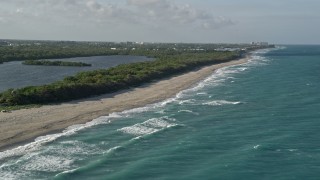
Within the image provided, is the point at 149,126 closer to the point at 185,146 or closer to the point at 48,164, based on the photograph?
the point at 185,146

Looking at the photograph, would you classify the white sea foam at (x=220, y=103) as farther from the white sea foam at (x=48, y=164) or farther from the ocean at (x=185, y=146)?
the white sea foam at (x=48, y=164)

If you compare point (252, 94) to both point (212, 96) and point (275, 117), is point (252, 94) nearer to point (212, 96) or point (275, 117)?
point (212, 96)

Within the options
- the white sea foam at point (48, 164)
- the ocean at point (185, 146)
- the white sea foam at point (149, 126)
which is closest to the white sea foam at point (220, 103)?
the ocean at point (185, 146)

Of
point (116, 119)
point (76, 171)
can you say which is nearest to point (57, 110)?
point (116, 119)

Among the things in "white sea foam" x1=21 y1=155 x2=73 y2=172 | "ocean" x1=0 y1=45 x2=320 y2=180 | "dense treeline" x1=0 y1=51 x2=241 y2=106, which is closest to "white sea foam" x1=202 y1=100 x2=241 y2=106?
"ocean" x1=0 y1=45 x2=320 y2=180

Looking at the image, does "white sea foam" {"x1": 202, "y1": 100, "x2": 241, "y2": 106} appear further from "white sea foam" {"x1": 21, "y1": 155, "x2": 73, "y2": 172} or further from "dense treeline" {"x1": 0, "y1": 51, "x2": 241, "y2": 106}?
"white sea foam" {"x1": 21, "y1": 155, "x2": 73, "y2": 172}

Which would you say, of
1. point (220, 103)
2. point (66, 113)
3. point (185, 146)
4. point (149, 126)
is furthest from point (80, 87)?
point (185, 146)
